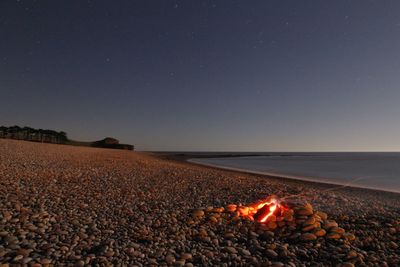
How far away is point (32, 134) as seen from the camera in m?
79.6

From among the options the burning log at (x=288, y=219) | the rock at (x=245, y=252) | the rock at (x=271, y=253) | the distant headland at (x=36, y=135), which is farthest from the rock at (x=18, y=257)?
the distant headland at (x=36, y=135)

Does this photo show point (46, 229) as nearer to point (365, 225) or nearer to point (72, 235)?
point (72, 235)

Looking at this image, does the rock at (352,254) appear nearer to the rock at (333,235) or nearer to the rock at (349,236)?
the rock at (333,235)

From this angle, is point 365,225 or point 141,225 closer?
point 141,225

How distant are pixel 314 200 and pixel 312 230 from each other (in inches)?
202

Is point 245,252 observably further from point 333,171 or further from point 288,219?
point 333,171

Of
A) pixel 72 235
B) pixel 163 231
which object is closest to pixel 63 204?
pixel 72 235

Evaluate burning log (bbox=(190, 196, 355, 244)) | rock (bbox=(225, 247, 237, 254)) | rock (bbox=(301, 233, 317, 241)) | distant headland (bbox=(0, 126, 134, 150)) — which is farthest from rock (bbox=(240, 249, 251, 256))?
distant headland (bbox=(0, 126, 134, 150))

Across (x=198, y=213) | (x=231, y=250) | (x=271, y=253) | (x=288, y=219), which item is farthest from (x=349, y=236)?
(x=198, y=213)

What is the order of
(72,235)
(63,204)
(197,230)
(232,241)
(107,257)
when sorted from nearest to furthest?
(107,257) → (72,235) → (232,241) → (197,230) → (63,204)

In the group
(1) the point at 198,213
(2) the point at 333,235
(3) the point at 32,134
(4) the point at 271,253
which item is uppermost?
(3) the point at 32,134

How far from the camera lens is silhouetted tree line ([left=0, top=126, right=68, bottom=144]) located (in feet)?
235

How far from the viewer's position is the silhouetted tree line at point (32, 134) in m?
71.6

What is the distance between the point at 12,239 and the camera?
4.84m
